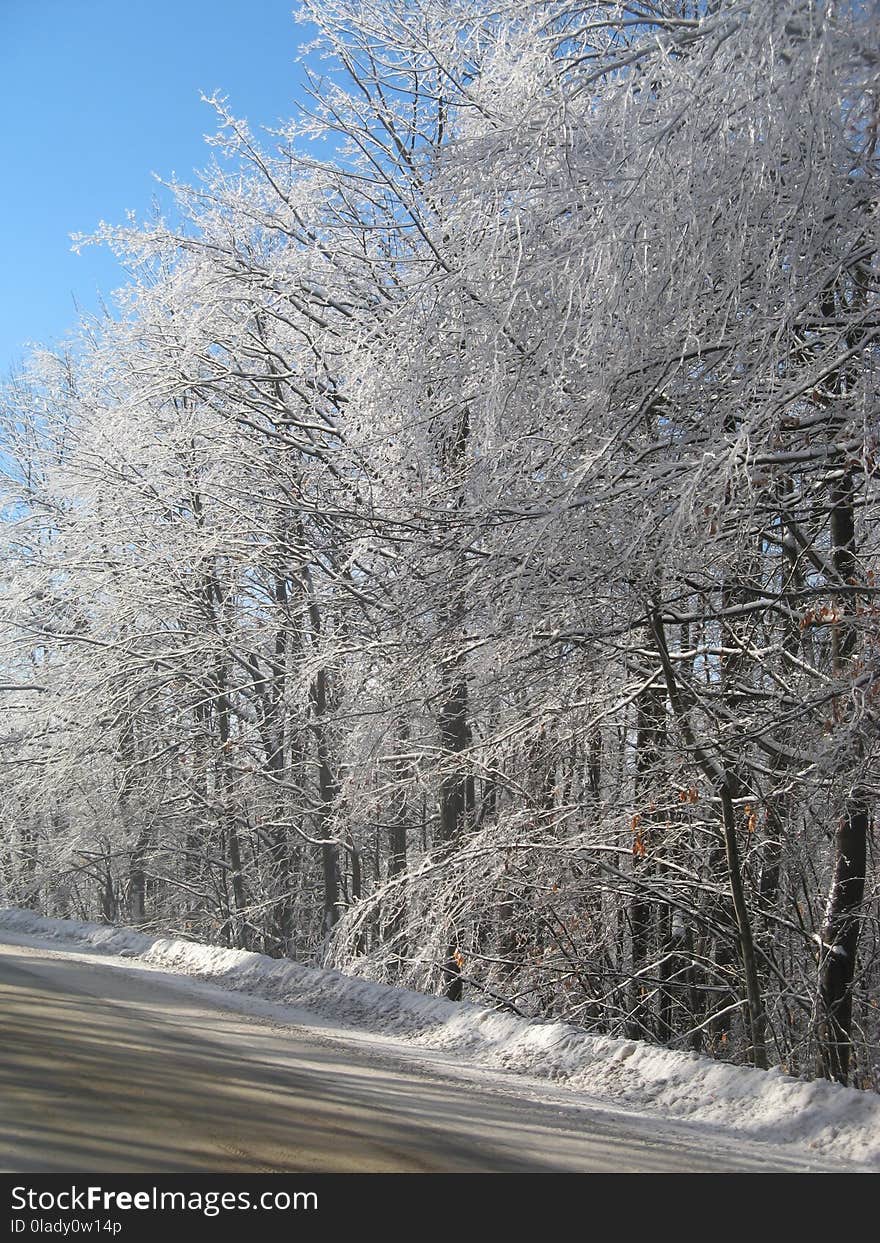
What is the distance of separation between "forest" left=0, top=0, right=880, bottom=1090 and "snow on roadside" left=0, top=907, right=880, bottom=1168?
0.64m

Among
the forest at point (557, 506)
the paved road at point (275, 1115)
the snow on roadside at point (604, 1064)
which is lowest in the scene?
the snow on roadside at point (604, 1064)

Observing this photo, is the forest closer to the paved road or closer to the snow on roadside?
the snow on roadside

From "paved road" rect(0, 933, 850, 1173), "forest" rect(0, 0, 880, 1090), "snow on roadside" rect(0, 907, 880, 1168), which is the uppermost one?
"forest" rect(0, 0, 880, 1090)

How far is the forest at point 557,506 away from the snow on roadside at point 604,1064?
2.10ft

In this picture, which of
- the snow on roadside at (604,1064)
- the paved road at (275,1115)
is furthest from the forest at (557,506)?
the paved road at (275,1115)

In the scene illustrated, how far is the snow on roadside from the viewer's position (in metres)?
5.36

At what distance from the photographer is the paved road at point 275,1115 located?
4.42 m

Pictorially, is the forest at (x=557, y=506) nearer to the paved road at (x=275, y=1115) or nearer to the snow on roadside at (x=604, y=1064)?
the snow on roadside at (x=604, y=1064)

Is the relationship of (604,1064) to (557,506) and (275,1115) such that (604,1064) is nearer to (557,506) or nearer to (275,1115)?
(275,1115)

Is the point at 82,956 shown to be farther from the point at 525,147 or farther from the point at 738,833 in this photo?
the point at 525,147

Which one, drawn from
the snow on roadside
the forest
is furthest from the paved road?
the forest

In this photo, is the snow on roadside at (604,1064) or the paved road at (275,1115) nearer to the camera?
the paved road at (275,1115)

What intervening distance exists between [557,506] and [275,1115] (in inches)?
134

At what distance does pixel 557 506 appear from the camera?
235 inches
